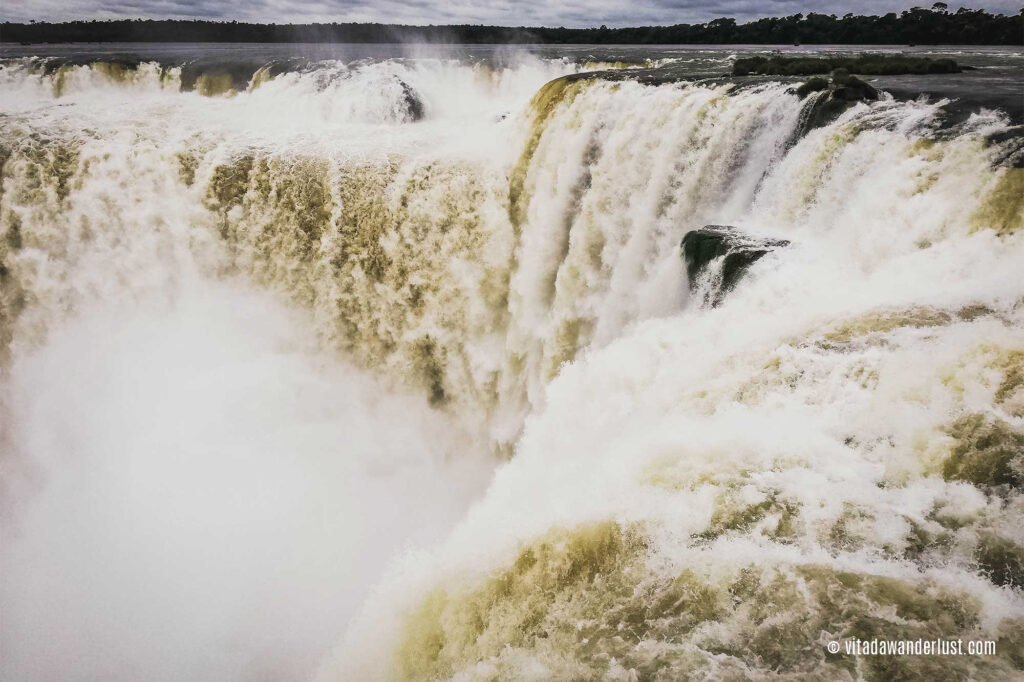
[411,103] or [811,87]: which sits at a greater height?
[811,87]

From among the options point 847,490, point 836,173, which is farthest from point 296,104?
point 847,490

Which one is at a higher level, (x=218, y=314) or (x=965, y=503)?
(x=965, y=503)

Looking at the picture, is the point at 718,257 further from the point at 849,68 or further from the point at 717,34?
the point at 717,34

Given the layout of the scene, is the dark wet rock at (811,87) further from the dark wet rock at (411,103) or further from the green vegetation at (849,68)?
the dark wet rock at (411,103)

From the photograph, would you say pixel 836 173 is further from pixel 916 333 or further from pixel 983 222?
pixel 916 333

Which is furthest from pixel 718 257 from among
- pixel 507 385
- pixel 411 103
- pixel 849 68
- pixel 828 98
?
pixel 411 103

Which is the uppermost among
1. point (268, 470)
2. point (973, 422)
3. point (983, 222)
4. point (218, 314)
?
point (983, 222)

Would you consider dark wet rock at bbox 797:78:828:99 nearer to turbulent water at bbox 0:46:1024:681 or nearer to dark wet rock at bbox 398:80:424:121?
turbulent water at bbox 0:46:1024:681

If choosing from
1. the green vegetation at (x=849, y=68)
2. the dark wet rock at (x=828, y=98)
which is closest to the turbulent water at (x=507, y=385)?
the dark wet rock at (x=828, y=98)
